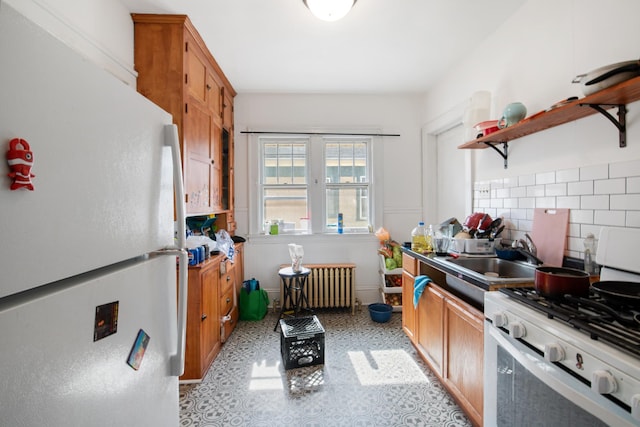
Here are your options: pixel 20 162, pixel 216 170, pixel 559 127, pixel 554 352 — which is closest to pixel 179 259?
pixel 20 162

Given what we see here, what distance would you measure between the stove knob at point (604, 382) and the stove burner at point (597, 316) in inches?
3.5

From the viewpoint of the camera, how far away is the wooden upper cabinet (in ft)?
6.46

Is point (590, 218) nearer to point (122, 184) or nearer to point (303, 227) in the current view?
point (122, 184)

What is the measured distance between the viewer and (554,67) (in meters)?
1.69

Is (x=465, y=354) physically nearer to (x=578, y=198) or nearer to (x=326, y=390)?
(x=326, y=390)

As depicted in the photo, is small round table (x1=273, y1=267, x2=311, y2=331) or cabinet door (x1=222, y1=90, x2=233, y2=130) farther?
cabinet door (x1=222, y1=90, x2=233, y2=130)

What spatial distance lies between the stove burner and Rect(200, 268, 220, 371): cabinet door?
1965 mm

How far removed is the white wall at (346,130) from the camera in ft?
11.0

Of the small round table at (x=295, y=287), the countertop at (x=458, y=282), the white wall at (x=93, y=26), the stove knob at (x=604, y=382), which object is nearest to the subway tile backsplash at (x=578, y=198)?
the countertop at (x=458, y=282)

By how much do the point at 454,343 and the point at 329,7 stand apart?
2.29 metres

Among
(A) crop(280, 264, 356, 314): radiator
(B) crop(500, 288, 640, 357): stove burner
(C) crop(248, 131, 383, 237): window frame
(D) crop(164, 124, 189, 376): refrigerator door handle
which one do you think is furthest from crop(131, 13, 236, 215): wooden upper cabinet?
(B) crop(500, 288, 640, 357): stove burner

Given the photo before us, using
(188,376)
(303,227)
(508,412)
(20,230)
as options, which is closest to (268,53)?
(303,227)

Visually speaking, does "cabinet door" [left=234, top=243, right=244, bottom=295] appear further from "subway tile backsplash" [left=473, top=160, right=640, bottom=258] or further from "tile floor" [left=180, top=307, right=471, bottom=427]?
"subway tile backsplash" [left=473, top=160, right=640, bottom=258]

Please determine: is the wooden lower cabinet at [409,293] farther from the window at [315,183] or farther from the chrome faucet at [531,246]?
the window at [315,183]
